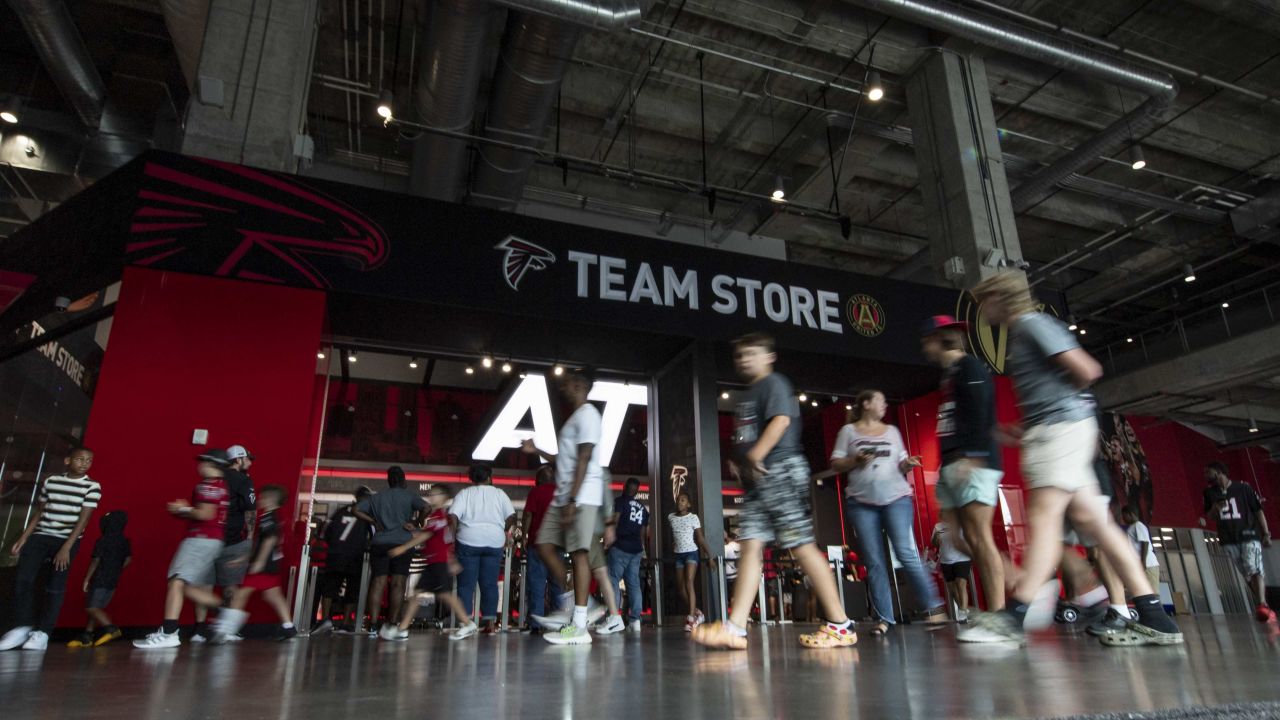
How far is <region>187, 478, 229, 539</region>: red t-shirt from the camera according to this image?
4.99m

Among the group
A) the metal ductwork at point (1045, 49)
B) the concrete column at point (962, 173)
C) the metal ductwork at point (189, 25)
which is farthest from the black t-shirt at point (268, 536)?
the concrete column at point (962, 173)

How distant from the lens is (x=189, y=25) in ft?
25.9

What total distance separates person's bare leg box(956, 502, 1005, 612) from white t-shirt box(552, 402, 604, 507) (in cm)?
198

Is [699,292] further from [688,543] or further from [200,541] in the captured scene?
[200,541]

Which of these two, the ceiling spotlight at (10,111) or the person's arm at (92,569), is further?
the ceiling spotlight at (10,111)

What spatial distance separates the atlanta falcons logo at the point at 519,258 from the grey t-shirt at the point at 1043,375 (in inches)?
233

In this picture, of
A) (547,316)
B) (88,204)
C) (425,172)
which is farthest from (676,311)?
(88,204)

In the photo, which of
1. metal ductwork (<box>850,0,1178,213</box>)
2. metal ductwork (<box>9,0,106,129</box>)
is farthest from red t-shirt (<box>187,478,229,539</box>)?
metal ductwork (<box>850,0,1178,213</box>)

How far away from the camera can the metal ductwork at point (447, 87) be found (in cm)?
798

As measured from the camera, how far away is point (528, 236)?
825 cm

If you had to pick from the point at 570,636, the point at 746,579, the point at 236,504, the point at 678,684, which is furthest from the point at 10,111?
the point at 678,684

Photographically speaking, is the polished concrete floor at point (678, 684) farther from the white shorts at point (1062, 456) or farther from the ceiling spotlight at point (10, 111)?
the ceiling spotlight at point (10, 111)

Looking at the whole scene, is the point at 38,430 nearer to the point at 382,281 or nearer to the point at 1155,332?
the point at 382,281

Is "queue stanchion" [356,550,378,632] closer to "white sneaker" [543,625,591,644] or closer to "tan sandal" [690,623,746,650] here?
"white sneaker" [543,625,591,644]
